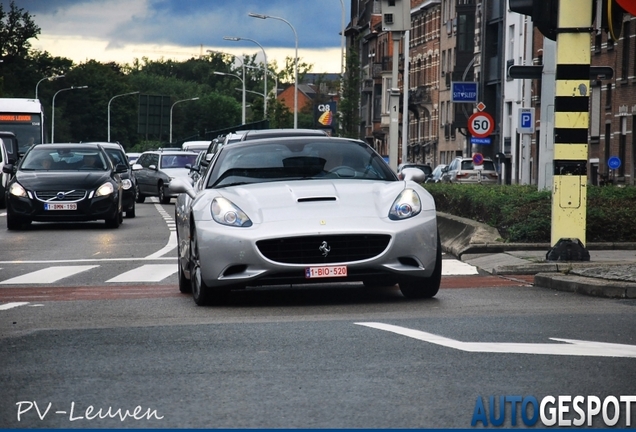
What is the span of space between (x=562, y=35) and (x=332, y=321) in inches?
247

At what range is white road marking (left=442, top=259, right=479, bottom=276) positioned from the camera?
16172 millimetres

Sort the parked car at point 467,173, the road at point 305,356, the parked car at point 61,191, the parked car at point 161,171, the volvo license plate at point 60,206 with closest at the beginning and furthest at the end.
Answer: the road at point 305,356
the volvo license plate at point 60,206
the parked car at point 61,191
the parked car at point 161,171
the parked car at point 467,173

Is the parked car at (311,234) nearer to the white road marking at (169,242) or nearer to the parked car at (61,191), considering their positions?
the white road marking at (169,242)

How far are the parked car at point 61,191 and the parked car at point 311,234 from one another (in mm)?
14750

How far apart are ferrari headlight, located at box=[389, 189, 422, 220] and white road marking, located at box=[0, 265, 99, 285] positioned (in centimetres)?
485

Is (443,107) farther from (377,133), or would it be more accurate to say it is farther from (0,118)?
(0,118)

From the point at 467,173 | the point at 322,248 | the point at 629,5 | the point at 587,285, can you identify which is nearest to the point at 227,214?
the point at 322,248

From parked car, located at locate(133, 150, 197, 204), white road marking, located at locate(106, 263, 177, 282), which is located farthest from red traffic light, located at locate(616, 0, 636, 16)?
parked car, located at locate(133, 150, 197, 204)

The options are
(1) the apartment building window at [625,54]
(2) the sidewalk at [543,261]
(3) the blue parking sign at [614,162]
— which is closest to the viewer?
(2) the sidewalk at [543,261]

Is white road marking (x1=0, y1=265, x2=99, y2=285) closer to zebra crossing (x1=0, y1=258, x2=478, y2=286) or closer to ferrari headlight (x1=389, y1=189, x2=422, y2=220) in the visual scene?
zebra crossing (x1=0, y1=258, x2=478, y2=286)

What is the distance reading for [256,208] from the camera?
477 inches

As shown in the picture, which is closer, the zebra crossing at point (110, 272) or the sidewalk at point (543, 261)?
the sidewalk at point (543, 261)

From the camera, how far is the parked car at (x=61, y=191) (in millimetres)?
27359

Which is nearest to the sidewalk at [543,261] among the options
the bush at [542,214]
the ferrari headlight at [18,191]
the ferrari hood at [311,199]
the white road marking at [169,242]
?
the bush at [542,214]
